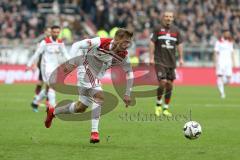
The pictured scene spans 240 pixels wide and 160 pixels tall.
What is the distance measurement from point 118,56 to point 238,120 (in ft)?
18.1

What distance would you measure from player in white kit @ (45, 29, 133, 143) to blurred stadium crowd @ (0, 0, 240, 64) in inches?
871

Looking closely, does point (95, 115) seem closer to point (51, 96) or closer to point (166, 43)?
point (166, 43)

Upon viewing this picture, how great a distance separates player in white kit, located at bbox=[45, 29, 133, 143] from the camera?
1165 cm

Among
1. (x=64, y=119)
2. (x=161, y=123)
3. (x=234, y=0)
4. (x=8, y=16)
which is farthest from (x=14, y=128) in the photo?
(x=234, y=0)

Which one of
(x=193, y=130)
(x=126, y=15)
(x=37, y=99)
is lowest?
(x=126, y=15)

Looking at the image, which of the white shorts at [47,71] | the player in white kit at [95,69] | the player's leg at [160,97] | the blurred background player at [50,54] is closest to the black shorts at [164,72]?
the player's leg at [160,97]

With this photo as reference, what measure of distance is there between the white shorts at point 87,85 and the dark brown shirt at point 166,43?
19.7 ft

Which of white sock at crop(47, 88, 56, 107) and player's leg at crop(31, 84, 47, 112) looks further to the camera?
player's leg at crop(31, 84, 47, 112)

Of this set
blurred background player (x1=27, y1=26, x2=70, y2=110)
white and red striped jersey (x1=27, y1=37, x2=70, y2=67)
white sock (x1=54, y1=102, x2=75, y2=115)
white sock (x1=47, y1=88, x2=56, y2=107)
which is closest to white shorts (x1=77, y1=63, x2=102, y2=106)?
white sock (x1=54, y1=102, x2=75, y2=115)

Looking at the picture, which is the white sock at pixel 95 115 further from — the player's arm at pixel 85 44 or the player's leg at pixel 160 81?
the player's leg at pixel 160 81

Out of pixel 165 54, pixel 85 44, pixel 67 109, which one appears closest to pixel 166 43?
pixel 165 54

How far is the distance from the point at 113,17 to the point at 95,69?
2482 cm

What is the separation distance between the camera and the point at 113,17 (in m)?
36.7

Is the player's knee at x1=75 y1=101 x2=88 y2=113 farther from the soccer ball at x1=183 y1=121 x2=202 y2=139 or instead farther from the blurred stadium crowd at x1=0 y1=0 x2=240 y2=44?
the blurred stadium crowd at x1=0 y1=0 x2=240 y2=44
